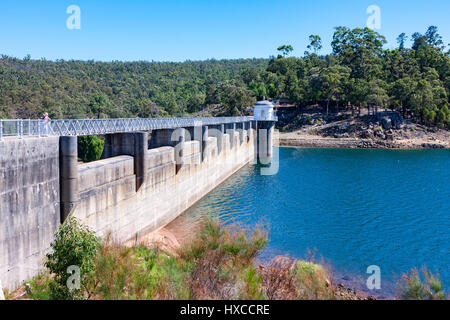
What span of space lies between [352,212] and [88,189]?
22174 millimetres

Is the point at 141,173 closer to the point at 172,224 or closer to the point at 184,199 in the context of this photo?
the point at 172,224

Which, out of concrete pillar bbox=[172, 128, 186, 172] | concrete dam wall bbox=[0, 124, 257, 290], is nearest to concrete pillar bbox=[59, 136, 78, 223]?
concrete dam wall bbox=[0, 124, 257, 290]

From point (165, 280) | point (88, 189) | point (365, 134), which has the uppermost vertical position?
point (365, 134)

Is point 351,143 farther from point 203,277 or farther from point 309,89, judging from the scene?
point 203,277

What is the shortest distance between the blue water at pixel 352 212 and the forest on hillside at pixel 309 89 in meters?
36.3

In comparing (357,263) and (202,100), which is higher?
(202,100)

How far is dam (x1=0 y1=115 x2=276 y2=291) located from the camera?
1423cm

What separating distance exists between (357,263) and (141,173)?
13.4m

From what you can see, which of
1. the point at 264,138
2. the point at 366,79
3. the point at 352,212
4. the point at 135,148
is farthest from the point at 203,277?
the point at 366,79

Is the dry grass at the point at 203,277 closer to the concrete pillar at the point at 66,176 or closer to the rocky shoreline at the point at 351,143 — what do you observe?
the concrete pillar at the point at 66,176

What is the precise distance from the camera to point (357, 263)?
2230 centimetres

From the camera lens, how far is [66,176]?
16938 millimetres

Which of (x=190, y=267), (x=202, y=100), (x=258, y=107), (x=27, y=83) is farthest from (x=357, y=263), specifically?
(x=27, y=83)

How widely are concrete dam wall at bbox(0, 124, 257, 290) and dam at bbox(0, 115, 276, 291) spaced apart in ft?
0.12
